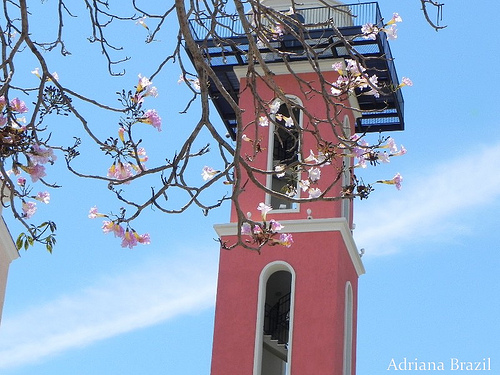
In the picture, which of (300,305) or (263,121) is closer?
(263,121)

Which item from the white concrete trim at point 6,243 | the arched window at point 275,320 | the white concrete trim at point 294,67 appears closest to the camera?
the white concrete trim at point 6,243

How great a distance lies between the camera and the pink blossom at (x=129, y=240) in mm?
5410

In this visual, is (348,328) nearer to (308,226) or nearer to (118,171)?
(308,226)

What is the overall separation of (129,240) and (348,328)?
1163cm

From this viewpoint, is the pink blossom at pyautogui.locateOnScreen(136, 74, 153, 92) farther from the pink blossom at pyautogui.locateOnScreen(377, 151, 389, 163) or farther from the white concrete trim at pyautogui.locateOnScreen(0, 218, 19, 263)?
the white concrete trim at pyautogui.locateOnScreen(0, 218, 19, 263)

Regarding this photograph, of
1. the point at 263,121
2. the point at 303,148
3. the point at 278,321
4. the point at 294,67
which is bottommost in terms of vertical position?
the point at 263,121

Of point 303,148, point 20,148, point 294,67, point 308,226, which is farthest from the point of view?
point 294,67

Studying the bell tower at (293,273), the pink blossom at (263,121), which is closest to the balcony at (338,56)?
the bell tower at (293,273)

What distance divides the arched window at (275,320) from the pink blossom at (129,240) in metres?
10.3

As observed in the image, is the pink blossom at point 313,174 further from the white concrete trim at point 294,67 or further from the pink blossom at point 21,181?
the white concrete trim at point 294,67

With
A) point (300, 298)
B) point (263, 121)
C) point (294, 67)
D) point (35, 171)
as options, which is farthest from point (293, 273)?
point (35, 171)

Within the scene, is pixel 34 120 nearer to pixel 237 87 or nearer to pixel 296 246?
pixel 296 246

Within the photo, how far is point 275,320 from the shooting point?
1655 centimetres

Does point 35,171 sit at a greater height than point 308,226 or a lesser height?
lesser
